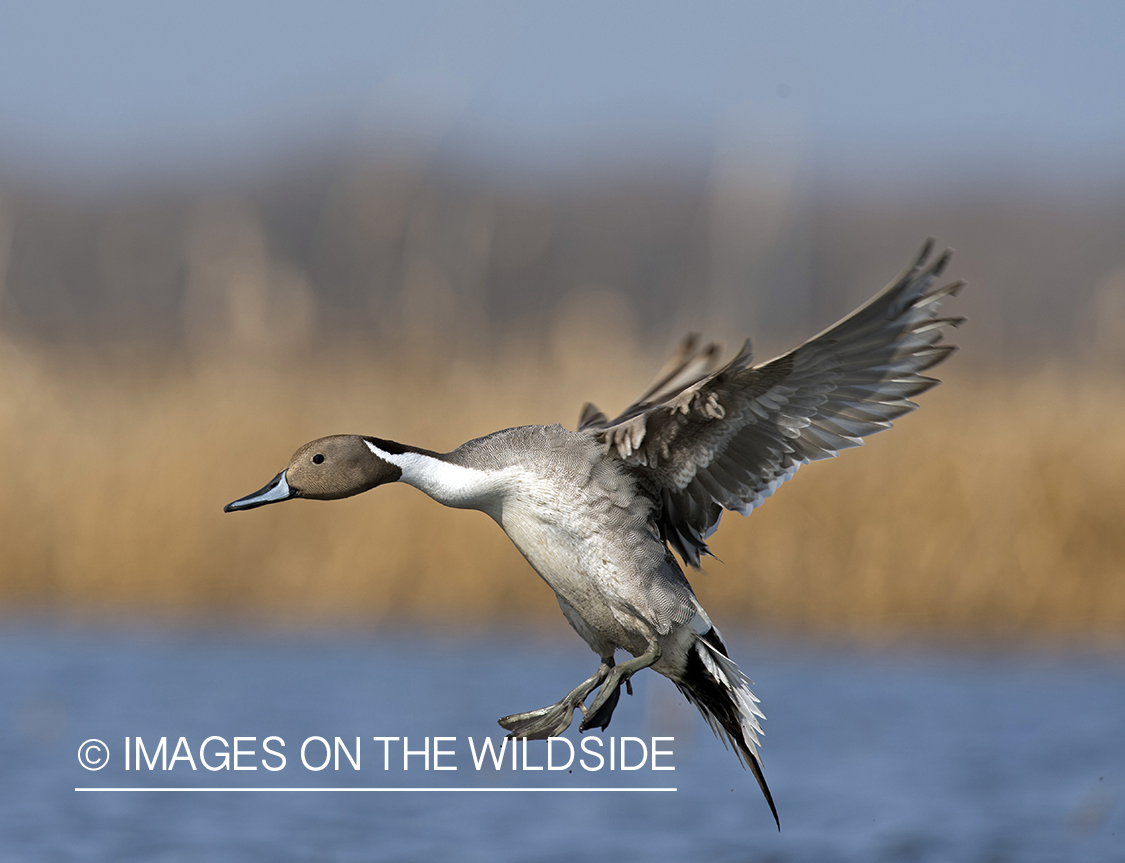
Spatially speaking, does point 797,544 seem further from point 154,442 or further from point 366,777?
point 154,442

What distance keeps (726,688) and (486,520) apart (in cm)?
562

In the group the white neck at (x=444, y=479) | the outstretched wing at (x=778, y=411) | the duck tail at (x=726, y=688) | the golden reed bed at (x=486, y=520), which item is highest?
the golden reed bed at (x=486, y=520)

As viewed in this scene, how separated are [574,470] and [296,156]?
72.0 meters

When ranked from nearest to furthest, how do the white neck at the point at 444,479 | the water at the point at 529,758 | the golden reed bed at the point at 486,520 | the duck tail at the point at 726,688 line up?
the white neck at the point at 444,479
the duck tail at the point at 726,688
the water at the point at 529,758
the golden reed bed at the point at 486,520

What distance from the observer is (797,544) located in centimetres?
1004

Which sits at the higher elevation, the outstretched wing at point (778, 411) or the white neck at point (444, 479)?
the outstretched wing at point (778, 411)

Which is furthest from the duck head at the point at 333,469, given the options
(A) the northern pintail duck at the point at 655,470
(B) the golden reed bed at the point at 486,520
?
(B) the golden reed bed at the point at 486,520

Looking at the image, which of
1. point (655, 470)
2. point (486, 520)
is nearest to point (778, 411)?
point (655, 470)

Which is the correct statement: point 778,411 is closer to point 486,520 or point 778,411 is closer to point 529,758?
point 529,758

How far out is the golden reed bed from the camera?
9.84m

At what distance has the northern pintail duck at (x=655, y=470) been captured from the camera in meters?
4.19

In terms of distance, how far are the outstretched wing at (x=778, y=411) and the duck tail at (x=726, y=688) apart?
37 cm

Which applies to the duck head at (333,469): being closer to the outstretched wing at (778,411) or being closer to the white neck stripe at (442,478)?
the white neck stripe at (442,478)

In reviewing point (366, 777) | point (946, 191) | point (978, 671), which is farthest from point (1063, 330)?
point (366, 777)
